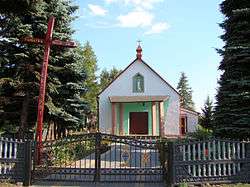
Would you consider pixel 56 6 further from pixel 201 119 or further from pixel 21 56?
pixel 201 119

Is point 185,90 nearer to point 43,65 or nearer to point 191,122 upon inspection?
point 191,122

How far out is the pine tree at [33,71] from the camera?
17.9m

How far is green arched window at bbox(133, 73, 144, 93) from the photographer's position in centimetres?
2977

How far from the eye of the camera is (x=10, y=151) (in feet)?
34.2

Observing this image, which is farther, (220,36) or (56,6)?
(56,6)

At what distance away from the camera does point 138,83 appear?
1176 inches

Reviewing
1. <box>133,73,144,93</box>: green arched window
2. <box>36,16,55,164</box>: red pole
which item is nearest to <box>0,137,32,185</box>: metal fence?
<box>36,16,55,164</box>: red pole

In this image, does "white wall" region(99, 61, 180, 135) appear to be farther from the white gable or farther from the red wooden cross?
the red wooden cross

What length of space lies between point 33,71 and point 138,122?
13.4 meters

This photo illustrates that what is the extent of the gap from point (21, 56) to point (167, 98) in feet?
46.4

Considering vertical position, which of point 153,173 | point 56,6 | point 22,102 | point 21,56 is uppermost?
point 56,6

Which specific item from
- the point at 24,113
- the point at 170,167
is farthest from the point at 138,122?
the point at 170,167

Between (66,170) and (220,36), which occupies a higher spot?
(220,36)

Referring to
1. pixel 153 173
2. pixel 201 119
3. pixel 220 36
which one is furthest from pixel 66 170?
pixel 201 119
